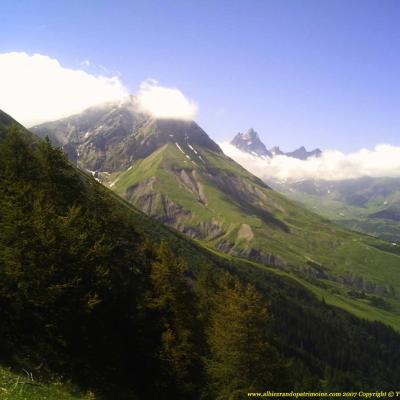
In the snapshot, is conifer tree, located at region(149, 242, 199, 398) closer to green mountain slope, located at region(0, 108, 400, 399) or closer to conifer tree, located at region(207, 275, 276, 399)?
green mountain slope, located at region(0, 108, 400, 399)

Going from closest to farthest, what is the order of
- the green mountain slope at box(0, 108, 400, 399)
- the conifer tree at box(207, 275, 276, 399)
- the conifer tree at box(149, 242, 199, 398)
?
the green mountain slope at box(0, 108, 400, 399) < the conifer tree at box(207, 275, 276, 399) < the conifer tree at box(149, 242, 199, 398)

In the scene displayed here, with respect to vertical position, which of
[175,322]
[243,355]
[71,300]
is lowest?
[175,322]

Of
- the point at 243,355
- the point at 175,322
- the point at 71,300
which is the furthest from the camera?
the point at 175,322

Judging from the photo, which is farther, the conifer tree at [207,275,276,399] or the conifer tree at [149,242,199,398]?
the conifer tree at [149,242,199,398]

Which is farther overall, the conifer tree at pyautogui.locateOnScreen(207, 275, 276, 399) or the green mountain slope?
the conifer tree at pyautogui.locateOnScreen(207, 275, 276, 399)

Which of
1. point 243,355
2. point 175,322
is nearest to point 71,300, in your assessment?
point 175,322

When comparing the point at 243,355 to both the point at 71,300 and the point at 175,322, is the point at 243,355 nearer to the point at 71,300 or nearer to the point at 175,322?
the point at 175,322

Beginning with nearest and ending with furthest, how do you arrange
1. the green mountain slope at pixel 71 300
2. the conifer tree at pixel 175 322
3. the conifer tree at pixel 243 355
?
the green mountain slope at pixel 71 300 < the conifer tree at pixel 243 355 < the conifer tree at pixel 175 322

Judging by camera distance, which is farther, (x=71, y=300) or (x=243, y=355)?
(x=243, y=355)

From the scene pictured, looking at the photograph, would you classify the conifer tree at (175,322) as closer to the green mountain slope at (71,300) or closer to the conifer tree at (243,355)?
the green mountain slope at (71,300)

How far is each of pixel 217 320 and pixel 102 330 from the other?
1407 cm

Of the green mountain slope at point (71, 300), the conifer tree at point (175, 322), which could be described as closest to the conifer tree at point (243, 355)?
the green mountain slope at point (71, 300)

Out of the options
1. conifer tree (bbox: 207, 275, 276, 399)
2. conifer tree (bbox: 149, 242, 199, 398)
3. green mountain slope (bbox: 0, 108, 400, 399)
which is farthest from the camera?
conifer tree (bbox: 149, 242, 199, 398)

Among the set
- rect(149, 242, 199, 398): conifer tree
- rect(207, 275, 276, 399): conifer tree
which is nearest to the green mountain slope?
rect(149, 242, 199, 398): conifer tree
